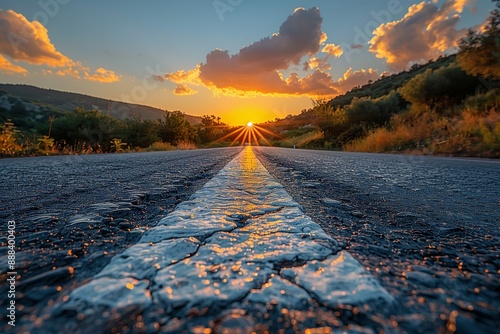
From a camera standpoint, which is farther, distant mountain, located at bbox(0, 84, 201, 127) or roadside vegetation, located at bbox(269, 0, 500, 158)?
distant mountain, located at bbox(0, 84, 201, 127)

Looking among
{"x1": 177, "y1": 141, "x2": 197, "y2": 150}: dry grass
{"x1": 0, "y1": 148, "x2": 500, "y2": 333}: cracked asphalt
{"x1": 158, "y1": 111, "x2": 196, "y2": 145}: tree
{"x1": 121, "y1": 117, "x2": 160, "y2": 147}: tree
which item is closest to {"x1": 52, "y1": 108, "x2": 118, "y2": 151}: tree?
{"x1": 121, "y1": 117, "x2": 160, "y2": 147}: tree

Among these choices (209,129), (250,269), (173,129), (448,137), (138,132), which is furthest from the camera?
(209,129)

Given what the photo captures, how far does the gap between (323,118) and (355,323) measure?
2218cm

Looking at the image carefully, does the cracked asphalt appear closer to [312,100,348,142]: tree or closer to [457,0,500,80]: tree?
[457,0,500,80]: tree

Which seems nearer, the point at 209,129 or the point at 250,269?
the point at 250,269

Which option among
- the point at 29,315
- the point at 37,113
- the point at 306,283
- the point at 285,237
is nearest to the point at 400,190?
the point at 285,237

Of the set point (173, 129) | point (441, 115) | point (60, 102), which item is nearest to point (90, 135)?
point (173, 129)

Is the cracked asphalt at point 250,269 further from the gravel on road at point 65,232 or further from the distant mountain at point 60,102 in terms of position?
the distant mountain at point 60,102

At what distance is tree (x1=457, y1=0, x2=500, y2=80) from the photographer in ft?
38.2

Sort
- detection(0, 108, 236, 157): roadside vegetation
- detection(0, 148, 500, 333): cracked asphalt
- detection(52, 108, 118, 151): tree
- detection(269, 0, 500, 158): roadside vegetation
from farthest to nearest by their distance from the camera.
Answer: detection(52, 108, 118, 151): tree, detection(269, 0, 500, 158): roadside vegetation, detection(0, 108, 236, 157): roadside vegetation, detection(0, 148, 500, 333): cracked asphalt

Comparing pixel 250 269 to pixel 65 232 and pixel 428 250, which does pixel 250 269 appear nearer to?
pixel 428 250

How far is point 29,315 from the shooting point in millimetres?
427

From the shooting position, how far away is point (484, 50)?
12.1 meters

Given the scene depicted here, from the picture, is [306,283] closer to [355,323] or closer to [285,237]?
[355,323]
